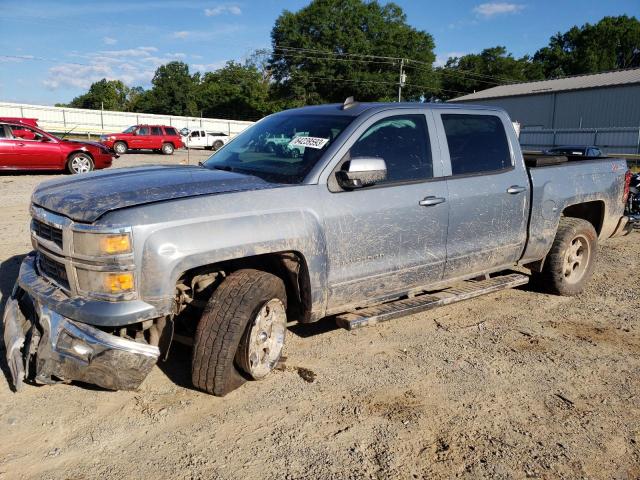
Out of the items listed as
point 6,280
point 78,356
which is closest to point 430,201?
point 78,356

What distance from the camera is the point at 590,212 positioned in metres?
6.30

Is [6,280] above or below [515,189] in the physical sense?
below

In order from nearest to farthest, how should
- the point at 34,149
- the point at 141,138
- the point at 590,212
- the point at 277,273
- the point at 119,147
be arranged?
the point at 277,273 < the point at 590,212 < the point at 34,149 < the point at 119,147 < the point at 141,138

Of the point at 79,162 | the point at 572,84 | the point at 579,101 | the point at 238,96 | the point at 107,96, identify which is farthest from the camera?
the point at 107,96

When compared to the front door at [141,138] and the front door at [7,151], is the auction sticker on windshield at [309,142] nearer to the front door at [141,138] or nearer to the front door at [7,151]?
the front door at [7,151]

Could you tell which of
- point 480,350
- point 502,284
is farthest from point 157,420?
point 502,284

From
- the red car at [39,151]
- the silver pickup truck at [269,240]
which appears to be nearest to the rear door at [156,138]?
the red car at [39,151]

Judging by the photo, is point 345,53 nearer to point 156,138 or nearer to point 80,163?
point 156,138

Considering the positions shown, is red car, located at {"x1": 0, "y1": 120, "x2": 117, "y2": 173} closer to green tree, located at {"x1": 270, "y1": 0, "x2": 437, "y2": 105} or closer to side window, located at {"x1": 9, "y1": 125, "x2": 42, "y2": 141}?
side window, located at {"x1": 9, "y1": 125, "x2": 42, "y2": 141}

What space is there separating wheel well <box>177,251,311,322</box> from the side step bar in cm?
33

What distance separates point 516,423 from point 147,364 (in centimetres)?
223

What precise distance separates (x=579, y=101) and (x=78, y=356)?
151 ft

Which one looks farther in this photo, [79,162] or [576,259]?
[79,162]

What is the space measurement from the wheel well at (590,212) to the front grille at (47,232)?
5.10 meters
